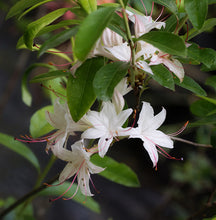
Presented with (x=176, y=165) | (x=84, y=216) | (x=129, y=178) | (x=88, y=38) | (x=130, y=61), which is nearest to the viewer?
(x=88, y=38)

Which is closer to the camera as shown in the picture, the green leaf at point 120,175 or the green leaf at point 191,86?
the green leaf at point 191,86

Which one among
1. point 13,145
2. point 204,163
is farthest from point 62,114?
point 204,163

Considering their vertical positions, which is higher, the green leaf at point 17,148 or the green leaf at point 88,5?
the green leaf at point 88,5

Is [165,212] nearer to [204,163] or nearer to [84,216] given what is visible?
[204,163]

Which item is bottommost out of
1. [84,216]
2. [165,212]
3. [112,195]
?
[165,212]

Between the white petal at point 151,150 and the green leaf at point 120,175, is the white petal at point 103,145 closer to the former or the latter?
the white petal at point 151,150

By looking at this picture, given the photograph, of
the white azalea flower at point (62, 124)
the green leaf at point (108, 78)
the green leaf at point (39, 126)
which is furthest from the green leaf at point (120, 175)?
the green leaf at point (108, 78)

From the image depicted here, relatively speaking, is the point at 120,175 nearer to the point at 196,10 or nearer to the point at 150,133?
the point at 150,133
